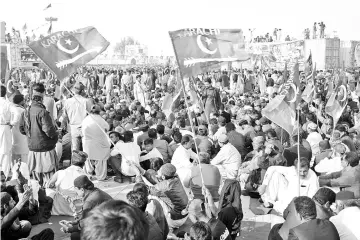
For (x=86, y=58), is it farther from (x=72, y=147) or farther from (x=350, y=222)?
(x=350, y=222)

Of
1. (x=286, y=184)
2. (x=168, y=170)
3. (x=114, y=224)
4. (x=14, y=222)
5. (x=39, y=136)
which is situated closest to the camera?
(x=114, y=224)

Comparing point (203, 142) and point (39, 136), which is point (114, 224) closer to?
point (39, 136)

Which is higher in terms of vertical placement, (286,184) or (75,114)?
(75,114)

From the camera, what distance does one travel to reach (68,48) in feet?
24.0

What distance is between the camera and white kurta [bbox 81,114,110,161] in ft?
27.0

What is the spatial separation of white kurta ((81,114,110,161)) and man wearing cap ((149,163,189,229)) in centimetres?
275

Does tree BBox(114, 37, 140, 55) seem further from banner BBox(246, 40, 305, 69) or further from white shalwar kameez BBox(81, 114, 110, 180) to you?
white shalwar kameez BBox(81, 114, 110, 180)

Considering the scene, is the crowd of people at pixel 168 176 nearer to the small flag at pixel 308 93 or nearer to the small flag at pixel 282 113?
the small flag at pixel 282 113

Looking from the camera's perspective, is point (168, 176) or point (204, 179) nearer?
point (168, 176)

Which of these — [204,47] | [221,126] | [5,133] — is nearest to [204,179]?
[204,47]

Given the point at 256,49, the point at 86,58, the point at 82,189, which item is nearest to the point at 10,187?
the point at 82,189

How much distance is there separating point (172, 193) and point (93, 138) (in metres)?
2.99

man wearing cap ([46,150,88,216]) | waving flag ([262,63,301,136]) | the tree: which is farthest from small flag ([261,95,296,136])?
the tree

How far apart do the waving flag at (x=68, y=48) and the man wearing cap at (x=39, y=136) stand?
1.27ft
